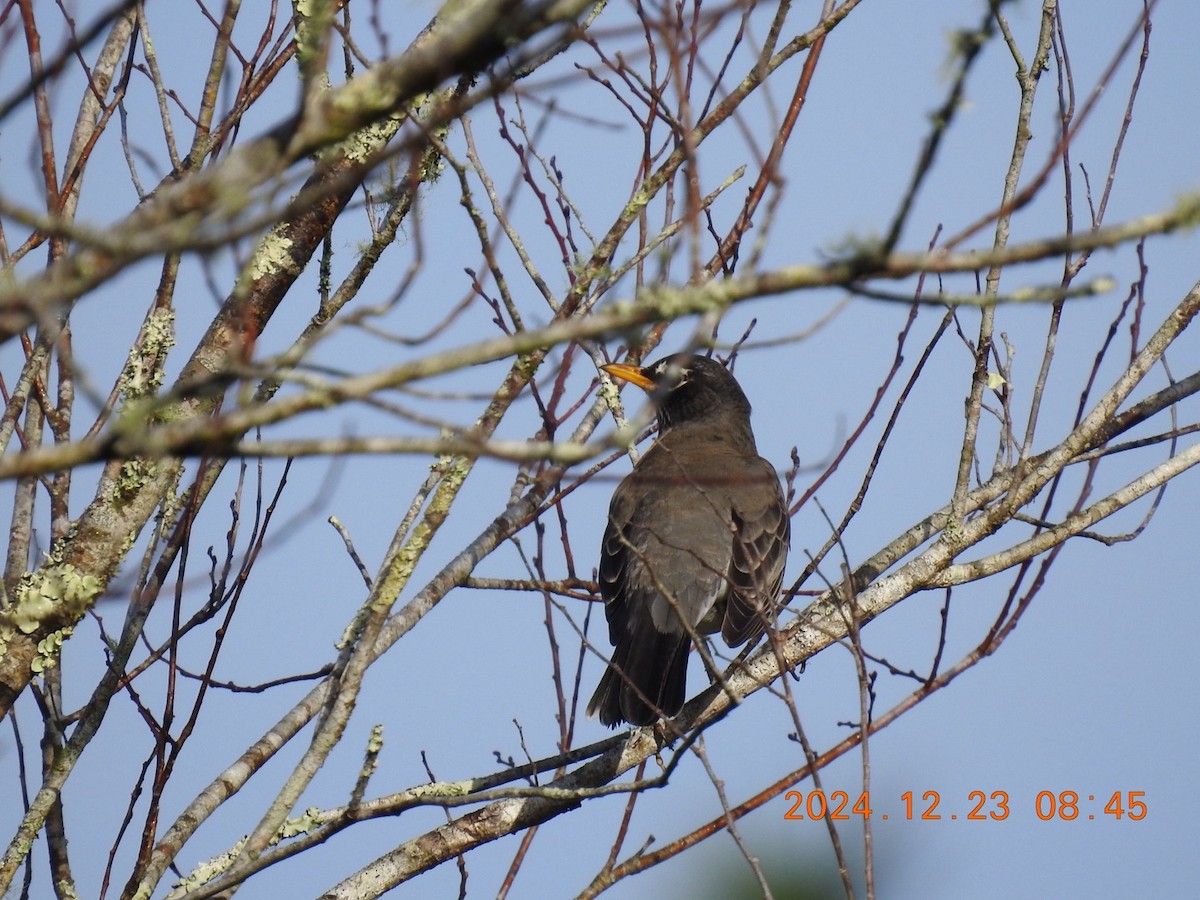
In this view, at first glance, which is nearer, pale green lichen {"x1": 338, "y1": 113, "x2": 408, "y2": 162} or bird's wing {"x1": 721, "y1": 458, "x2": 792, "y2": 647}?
pale green lichen {"x1": 338, "y1": 113, "x2": 408, "y2": 162}

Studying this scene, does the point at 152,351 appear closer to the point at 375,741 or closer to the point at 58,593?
the point at 58,593

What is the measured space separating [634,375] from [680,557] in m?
0.97

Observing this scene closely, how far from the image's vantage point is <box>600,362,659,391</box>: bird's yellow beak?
5969 millimetres

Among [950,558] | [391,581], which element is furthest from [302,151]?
[950,558]

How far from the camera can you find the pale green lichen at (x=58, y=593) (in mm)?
3744

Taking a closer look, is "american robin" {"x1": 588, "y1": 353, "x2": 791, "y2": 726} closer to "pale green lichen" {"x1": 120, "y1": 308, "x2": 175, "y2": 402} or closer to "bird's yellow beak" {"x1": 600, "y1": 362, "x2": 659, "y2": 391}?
"bird's yellow beak" {"x1": 600, "y1": 362, "x2": 659, "y2": 391}

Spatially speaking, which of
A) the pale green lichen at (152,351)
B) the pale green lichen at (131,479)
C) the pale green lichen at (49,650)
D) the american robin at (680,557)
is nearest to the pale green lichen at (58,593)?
the pale green lichen at (49,650)

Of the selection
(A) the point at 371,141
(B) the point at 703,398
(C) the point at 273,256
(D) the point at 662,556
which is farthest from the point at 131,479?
(B) the point at 703,398

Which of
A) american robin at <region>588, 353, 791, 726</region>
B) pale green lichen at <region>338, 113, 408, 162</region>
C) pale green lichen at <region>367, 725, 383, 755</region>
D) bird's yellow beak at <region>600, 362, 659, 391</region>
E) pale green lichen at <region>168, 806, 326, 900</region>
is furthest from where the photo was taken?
bird's yellow beak at <region>600, 362, 659, 391</region>

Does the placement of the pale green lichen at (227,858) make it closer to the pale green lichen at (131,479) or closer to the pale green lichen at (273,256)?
the pale green lichen at (131,479)

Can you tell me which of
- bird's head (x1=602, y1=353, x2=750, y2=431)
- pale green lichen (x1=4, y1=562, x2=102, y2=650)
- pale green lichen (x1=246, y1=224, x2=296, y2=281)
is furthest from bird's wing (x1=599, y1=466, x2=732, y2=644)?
pale green lichen (x1=4, y1=562, x2=102, y2=650)

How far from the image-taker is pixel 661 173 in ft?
11.8

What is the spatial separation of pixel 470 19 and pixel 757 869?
9.06ft

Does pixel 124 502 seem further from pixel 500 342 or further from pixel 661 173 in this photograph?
pixel 500 342
